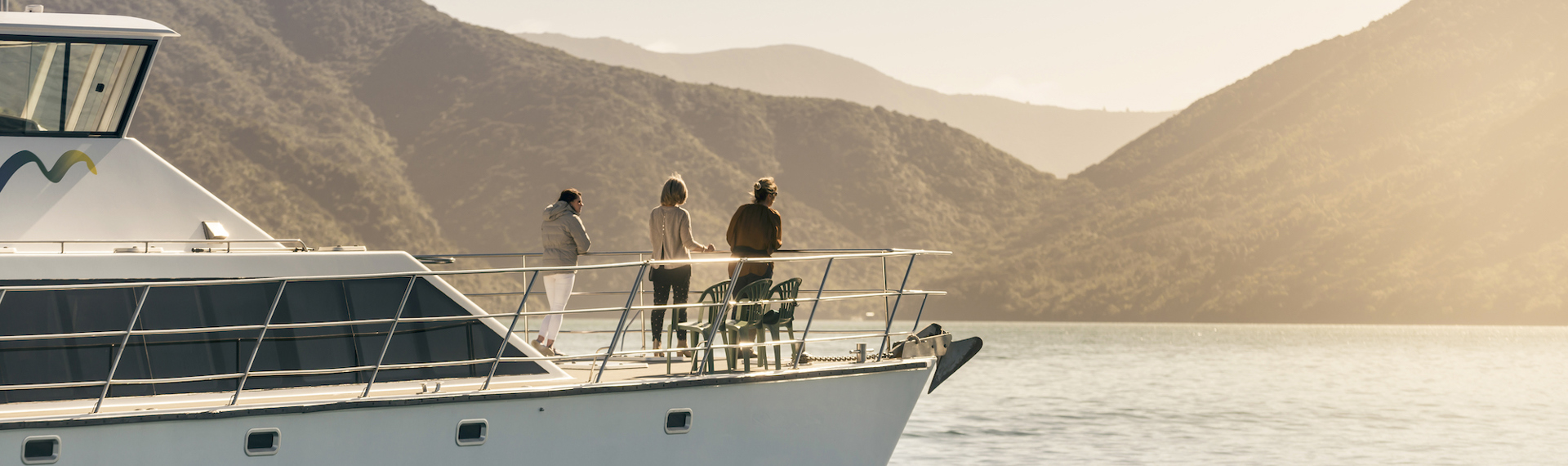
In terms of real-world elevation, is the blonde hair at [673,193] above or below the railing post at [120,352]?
above

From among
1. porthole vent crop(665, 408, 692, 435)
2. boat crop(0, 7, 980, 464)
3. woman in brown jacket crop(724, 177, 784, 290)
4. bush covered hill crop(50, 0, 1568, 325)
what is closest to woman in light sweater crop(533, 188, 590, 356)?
boat crop(0, 7, 980, 464)

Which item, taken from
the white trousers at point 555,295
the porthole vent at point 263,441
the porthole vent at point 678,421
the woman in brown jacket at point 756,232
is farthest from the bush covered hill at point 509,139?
the porthole vent at point 263,441

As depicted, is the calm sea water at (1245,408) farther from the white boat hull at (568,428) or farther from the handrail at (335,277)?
the handrail at (335,277)

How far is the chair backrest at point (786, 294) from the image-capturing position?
7.96 metres

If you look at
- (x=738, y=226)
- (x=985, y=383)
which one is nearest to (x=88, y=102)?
(x=738, y=226)

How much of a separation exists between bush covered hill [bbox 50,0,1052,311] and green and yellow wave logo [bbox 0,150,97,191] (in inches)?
3952

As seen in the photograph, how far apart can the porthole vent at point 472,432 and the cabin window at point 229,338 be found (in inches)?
27.4

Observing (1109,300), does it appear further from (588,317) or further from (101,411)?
(101,411)

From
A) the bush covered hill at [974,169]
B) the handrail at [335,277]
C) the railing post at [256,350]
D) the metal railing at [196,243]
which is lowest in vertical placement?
the railing post at [256,350]

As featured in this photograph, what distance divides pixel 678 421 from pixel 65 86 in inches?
180

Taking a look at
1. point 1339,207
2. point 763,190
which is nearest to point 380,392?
point 763,190

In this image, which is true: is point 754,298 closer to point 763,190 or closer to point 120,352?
point 763,190

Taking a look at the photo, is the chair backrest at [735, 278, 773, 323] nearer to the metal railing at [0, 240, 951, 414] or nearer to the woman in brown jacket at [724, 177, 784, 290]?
the metal railing at [0, 240, 951, 414]

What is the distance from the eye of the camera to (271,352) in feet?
23.5
